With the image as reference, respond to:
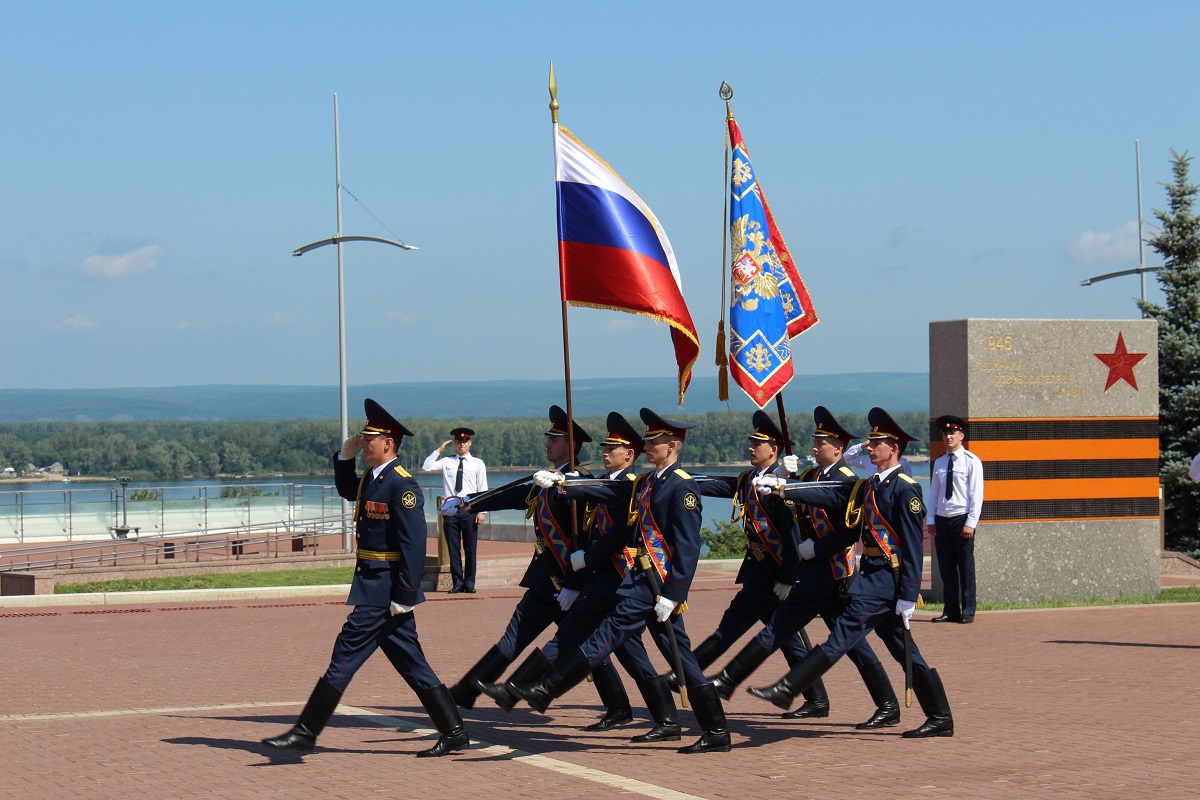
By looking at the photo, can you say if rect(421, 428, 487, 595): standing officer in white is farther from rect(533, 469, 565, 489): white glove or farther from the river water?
the river water

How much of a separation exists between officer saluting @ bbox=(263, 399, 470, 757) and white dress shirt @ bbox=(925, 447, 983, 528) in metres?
7.37

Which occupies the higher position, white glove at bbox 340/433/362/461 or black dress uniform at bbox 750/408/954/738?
white glove at bbox 340/433/362/461

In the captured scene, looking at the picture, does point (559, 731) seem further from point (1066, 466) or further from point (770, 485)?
point (1066, 466)

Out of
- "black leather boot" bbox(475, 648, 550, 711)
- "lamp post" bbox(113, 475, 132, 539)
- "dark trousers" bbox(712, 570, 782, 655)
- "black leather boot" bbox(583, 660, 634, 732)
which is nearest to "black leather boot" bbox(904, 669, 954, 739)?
"dark trousers" bbox(712, 570, 782, 655)

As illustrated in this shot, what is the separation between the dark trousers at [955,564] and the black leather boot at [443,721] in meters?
7.36

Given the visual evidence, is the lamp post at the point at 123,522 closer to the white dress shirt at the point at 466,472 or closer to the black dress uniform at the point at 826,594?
the white dress shirt at the point at 466,472

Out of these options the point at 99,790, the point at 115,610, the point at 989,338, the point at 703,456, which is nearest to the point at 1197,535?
the point at 989,338

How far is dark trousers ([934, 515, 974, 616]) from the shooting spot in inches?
585

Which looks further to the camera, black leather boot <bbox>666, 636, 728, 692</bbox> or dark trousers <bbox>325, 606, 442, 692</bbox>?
black leather boot <bbox>666, 636, 728, 692</bbox>

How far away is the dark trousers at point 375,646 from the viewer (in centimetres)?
839

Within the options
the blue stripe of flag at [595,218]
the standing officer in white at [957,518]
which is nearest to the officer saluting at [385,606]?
the blue stripe of flag at [595,218]

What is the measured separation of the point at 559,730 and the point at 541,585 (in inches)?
32.9

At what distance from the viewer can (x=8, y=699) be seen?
1057 centimetres

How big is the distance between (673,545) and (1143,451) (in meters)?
9.42
